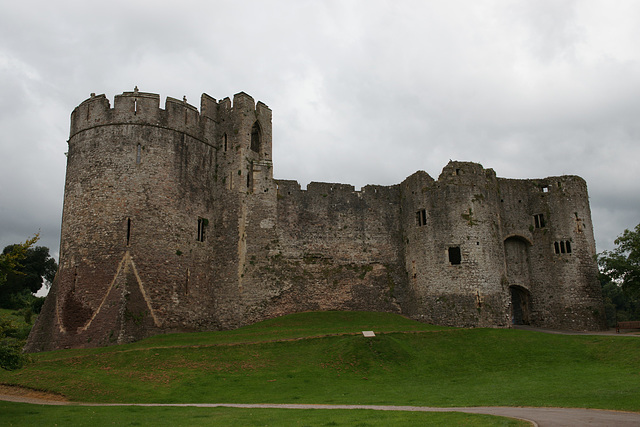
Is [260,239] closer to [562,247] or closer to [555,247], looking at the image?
[555,247]

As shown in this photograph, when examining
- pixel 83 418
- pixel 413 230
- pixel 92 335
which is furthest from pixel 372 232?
pixel 83 418

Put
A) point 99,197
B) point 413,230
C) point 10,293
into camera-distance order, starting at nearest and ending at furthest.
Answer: point 99,197 < point 413,230 < point 10,293

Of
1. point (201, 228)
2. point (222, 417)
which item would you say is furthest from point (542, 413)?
point (201, 228)

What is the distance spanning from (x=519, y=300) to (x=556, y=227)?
6687mm

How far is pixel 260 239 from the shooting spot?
37.0 meters

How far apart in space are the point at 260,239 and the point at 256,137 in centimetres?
849

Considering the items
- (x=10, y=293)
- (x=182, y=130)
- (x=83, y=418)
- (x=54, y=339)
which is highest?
(x=182, y=130)

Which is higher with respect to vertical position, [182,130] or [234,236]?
[182,130]

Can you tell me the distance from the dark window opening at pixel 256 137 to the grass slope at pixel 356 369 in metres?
14.0

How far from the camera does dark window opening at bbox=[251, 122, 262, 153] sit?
39688mm

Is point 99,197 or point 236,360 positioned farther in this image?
point 99,197

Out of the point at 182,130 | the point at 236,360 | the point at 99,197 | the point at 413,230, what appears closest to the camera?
the point at 236,360

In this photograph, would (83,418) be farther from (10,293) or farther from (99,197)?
(10,293)

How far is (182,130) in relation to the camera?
35938mm
